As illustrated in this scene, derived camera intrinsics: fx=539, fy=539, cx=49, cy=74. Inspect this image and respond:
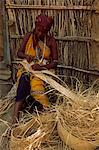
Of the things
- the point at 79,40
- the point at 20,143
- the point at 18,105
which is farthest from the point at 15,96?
the point at 20,143

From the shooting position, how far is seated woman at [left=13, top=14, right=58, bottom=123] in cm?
592

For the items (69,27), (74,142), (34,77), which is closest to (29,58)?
(34,77)

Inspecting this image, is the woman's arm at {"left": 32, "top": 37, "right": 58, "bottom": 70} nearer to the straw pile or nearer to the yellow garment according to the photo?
the yellow garment

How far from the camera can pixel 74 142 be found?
5.00 m

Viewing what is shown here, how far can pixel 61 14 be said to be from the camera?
670 centimetres

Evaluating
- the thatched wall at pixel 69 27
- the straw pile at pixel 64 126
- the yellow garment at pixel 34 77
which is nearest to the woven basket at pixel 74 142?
the straw pile at pixel 64 126

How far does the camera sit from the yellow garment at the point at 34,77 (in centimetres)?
592

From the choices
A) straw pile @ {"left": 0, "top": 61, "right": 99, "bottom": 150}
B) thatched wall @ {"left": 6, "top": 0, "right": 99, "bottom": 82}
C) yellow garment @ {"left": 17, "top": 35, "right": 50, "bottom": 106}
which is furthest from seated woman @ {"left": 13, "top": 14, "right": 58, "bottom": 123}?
thatched wall @ {"left": 6, "top": 0, "right": 99, "bottom": 82}

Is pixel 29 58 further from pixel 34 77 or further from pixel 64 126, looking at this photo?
pixel 64 126

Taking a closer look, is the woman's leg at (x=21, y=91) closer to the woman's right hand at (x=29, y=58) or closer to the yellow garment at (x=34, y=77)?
the yellow garment at (x=34, y=77)

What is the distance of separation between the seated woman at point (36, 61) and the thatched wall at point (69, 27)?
2.36 ft

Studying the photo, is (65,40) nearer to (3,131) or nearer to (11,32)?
(11,32)

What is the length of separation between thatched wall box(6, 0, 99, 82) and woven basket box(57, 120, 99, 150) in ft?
5.47

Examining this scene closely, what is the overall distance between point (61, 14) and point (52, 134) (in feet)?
6.28
